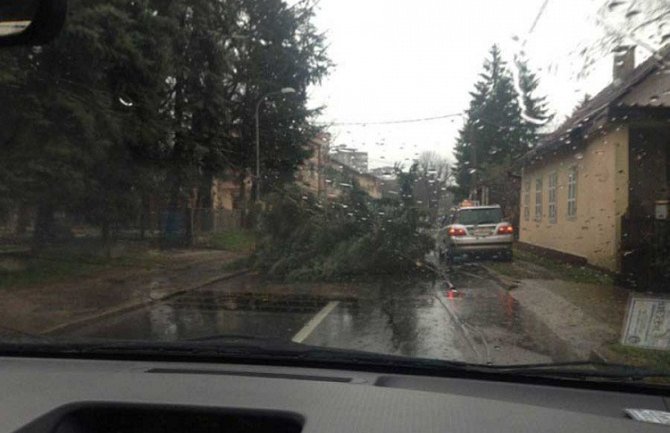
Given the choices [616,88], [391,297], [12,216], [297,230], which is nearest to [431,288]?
[391,297]

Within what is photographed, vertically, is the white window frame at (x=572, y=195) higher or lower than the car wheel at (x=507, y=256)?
higher

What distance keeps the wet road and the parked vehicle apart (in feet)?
5.72

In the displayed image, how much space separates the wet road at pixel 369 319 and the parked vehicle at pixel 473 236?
5.72 ft

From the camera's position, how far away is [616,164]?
9547 mm

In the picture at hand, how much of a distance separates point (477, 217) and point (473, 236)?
1.17 ft

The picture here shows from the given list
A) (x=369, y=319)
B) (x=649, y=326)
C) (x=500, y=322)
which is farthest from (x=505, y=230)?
(x=649, y=326)

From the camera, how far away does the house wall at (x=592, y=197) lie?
9375 millimetres

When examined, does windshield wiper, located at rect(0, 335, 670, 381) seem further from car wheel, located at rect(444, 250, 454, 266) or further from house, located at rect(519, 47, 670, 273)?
car wheel, located at rect(444, 250, 454, 266)

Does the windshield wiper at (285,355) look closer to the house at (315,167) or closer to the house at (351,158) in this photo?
the house at (351,158)

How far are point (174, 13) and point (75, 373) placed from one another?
28.7ft

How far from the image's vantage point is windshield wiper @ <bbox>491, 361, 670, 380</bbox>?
3.21 metres

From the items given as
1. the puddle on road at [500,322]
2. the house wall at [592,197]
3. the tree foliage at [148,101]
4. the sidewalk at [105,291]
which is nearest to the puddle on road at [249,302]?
the sidewalk at [105,291]

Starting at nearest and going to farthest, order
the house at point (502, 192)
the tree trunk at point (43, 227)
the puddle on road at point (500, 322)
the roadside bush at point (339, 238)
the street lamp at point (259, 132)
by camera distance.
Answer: the puddle on road at point (500, 322) < the street lamp at point (259, 132) < the roadside bush at point (339, 238) < the house at point (502, 192) < the tree trunk at point (43, 227)

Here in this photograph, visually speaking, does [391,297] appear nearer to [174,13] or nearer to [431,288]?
[431,288]
